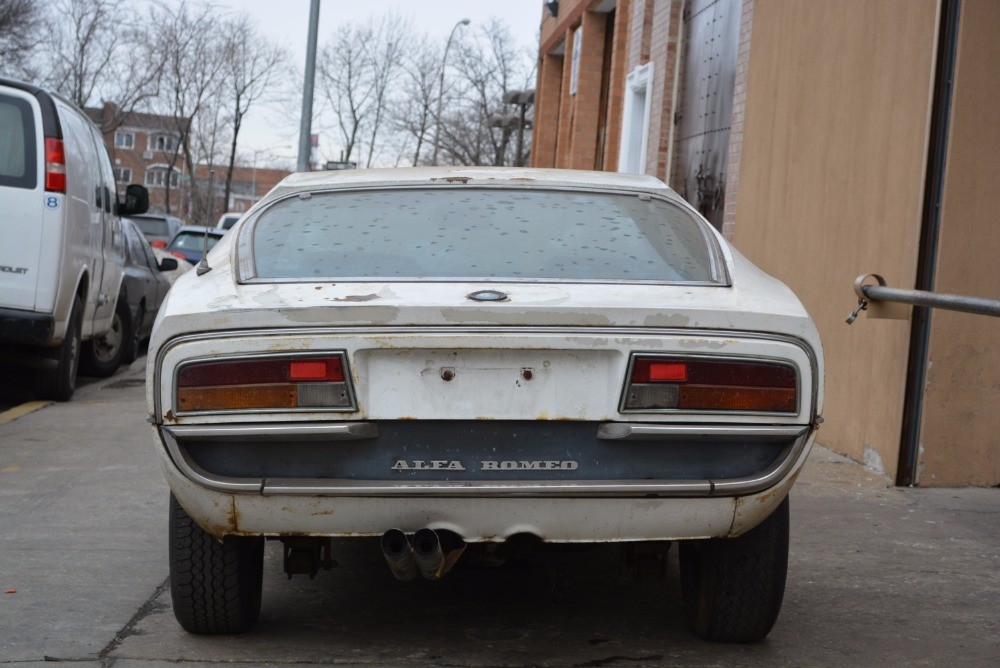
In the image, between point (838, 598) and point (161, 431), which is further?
point (838, 598)

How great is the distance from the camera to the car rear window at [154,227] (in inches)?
1081

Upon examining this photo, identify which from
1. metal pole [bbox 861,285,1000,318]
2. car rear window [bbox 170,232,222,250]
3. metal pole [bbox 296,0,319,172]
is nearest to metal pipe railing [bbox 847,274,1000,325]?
metal pole [bbox 861,285,1000,318]

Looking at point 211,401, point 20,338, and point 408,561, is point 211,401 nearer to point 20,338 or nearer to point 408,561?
point 408,561

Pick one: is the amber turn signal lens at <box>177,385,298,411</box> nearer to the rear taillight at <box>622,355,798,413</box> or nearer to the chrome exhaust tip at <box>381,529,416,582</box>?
the chrome exhaust tip at <box>381,529,416,582</box>

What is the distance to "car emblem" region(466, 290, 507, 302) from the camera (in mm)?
3479

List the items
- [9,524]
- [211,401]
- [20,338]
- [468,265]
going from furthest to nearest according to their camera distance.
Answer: [20,338] < [9,524] < [468,265] < [211,401]

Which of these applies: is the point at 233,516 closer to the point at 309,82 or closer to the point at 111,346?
the point at 111,346

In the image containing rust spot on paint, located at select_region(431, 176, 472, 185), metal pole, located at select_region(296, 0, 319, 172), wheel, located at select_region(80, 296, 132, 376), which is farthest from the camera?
metal pole, located at select_region(296, 0, 319, 172)

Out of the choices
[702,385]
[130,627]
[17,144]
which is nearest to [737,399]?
[702,385]

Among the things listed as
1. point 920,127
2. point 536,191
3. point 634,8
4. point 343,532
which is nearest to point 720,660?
point 343,532

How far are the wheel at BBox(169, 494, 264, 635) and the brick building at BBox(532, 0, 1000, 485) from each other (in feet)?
11.2

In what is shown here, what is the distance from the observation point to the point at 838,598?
15.4 ft

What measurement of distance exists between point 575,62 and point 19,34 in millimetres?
15890

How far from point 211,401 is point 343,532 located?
48 centimetres
